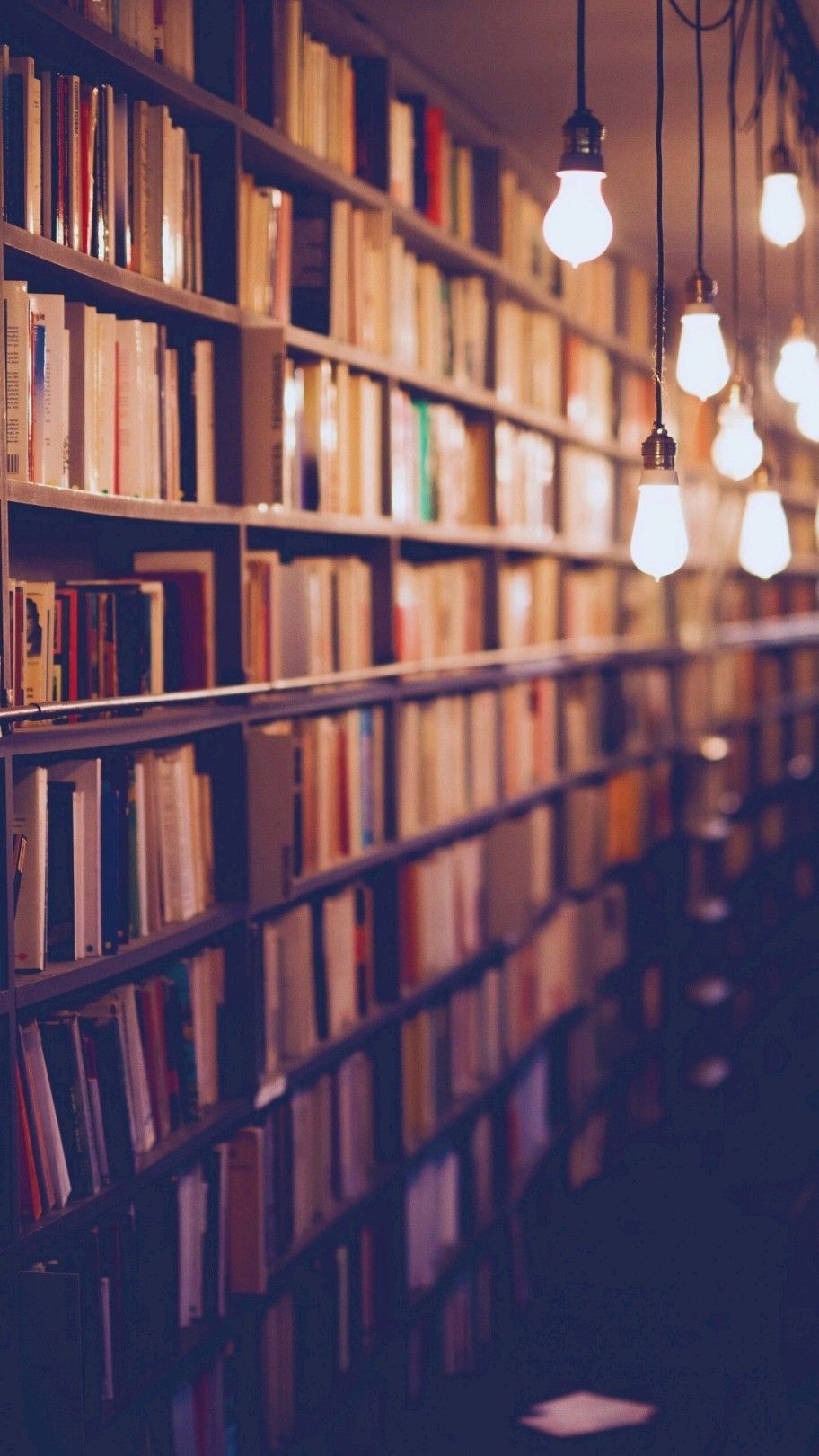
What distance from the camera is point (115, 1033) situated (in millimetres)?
2281

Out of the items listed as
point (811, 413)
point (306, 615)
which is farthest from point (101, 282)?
point (811, 413)

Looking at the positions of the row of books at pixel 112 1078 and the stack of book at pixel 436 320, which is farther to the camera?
A: the stack of book at pixel 436 320

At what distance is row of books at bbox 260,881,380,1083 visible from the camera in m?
2.86

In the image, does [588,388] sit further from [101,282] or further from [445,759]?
[101,282]

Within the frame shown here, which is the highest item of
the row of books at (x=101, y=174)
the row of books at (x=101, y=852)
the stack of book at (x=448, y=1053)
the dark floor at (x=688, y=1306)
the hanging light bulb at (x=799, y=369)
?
the row of books at (x=101, y=174)

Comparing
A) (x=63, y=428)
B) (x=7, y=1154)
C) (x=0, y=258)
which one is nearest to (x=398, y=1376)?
(x=7, y=1154)

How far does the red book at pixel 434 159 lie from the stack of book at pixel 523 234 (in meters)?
0.43

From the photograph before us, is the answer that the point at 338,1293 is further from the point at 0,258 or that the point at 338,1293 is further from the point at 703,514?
the point at 703,514

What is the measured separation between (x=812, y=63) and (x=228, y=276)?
1.68 m

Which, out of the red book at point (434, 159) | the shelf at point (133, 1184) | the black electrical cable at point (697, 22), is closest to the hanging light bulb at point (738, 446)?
the black electrical cable at point (697, 22)

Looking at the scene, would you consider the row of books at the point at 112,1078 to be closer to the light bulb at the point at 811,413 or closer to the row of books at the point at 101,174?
the row of books at the point at 101,174

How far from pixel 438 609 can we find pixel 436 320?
640 millimetres

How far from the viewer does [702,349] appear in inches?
102

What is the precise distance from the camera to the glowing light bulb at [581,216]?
197 centimetres
